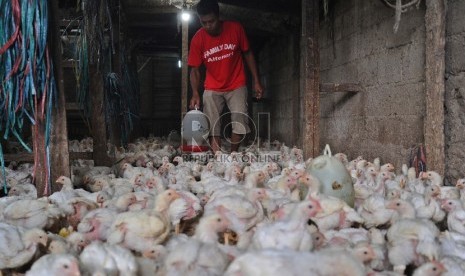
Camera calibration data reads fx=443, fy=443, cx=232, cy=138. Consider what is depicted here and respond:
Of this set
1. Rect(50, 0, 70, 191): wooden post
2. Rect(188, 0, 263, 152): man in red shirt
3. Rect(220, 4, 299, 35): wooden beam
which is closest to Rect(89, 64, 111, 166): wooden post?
Rect(50, 0, 70, 191): wooden post

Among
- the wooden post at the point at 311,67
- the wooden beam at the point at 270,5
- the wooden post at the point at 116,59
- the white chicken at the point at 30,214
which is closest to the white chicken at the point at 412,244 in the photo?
the white chicken at the point at 30,214

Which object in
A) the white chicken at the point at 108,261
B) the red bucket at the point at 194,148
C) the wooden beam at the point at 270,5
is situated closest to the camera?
the white chicken at the point at 108,261

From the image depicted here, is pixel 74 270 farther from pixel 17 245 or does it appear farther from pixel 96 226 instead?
pixel 96 226

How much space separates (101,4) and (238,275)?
16.0ft

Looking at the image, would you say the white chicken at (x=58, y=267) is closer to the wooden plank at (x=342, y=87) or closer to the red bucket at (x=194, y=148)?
the wooden plank at (x=342, y=87)

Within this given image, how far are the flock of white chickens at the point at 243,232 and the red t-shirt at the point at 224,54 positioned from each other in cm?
302

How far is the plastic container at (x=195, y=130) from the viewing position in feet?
21.6

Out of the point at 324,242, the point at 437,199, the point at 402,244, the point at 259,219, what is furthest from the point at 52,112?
the point at 437,199

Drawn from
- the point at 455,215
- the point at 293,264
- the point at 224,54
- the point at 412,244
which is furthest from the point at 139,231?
the point at 224,54

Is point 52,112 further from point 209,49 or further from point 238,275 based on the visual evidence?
point 209,49

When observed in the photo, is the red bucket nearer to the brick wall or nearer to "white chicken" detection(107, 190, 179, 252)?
the brick wall

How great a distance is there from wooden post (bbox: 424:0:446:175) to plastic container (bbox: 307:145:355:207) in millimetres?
1238

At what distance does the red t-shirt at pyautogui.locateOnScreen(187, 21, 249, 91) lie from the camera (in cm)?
669

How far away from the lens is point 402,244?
7.33 ft
